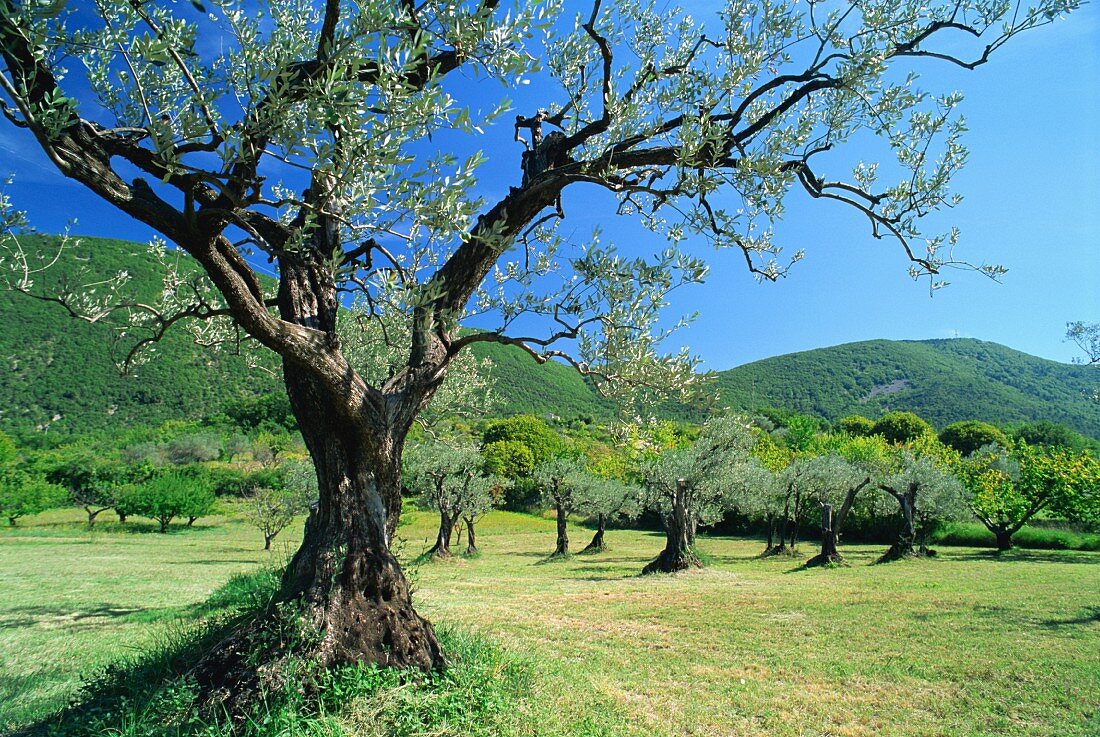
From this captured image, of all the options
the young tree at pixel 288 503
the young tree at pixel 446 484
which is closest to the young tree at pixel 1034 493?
the young tree at pixel 446 484

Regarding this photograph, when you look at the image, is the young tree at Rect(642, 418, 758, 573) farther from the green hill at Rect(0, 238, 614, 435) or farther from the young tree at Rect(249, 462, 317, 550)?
the green hill at Rect(0, 238, 614, 435)

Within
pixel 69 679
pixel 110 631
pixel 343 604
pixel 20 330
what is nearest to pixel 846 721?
pixel 343 604

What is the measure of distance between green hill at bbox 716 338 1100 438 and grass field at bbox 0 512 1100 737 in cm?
6439

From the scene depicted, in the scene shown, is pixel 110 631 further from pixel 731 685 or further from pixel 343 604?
pixel 731 685

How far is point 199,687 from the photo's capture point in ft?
13.6

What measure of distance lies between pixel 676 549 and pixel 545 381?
8685cm

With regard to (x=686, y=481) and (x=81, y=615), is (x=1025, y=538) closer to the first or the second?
(x=686, y=481)

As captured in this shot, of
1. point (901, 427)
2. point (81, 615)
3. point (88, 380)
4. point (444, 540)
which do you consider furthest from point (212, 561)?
point (901, 427)

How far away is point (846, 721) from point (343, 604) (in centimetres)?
532

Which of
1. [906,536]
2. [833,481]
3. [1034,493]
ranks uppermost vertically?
[833,481]

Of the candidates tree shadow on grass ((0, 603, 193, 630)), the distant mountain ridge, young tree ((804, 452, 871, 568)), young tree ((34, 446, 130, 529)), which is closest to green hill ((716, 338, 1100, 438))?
the distant mountain ridge

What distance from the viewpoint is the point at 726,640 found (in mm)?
9359

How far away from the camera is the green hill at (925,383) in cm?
8706

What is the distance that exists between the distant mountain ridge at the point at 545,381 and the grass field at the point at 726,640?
19.0 feet
